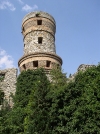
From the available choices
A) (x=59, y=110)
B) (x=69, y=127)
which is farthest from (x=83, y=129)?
(x=59, y=110)

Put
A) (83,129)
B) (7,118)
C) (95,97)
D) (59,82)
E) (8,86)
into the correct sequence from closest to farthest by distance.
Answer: (83,129)
(95,97)
(7,118)
(59,82)
(8,86)

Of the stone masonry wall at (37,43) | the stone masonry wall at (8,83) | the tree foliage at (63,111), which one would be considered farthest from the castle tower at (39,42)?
the tree foliage at (63,111)

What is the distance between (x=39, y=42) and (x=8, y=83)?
4.24 meters

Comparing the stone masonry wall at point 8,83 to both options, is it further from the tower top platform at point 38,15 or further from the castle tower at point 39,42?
the tower top platform at point 38,15

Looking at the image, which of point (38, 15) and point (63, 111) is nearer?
point (63, 111)

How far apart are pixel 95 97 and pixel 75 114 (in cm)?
142

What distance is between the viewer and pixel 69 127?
40.7ft

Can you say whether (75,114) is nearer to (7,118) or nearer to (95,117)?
(95,117)

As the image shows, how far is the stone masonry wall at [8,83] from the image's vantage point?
18719 mm

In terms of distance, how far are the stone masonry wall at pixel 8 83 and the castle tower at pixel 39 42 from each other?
2.97 feet

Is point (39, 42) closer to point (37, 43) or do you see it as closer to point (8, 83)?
point (37, 43)

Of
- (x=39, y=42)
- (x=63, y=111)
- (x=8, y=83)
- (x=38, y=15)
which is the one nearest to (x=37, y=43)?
(x=39, y=42)

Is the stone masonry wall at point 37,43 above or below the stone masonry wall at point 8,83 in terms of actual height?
above

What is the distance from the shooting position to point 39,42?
2102cm
